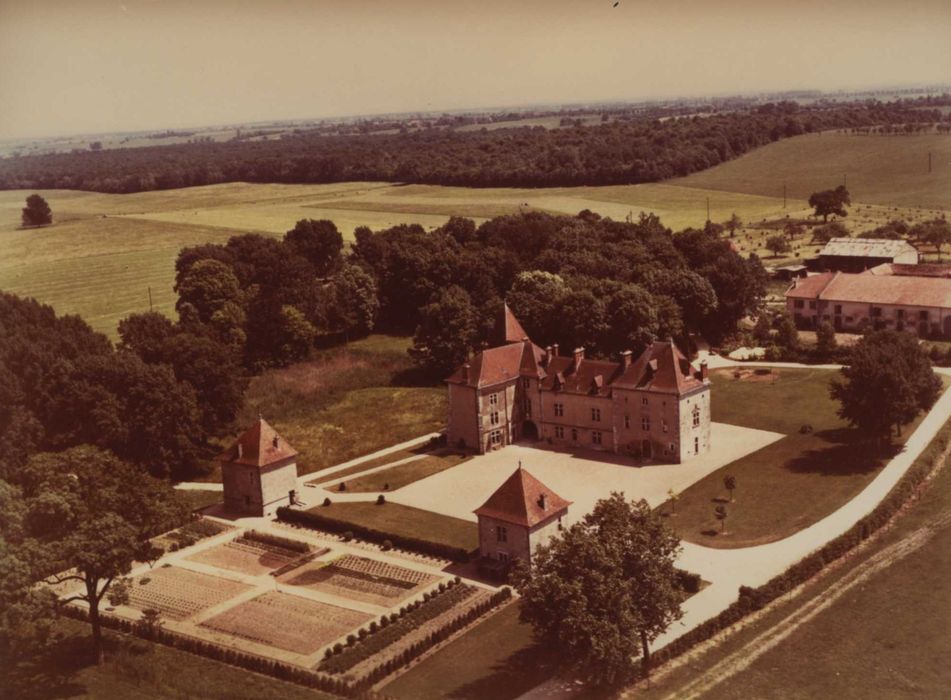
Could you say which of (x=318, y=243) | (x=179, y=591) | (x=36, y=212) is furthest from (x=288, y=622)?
(x=36, y=212)

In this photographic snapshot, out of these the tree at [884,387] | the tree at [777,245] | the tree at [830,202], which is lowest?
the tree at [884,387]

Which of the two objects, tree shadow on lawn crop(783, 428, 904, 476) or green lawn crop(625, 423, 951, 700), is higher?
tree shadow on lawn crop(783, 428, 904, 476)

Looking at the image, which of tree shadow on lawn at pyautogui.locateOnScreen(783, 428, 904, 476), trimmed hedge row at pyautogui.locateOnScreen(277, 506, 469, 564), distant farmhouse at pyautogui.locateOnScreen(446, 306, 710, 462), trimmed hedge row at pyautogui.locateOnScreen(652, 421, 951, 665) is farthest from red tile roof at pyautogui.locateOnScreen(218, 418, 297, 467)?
tree shadow on lawn at pyautogui.locateOnScreen(783, 428, 904, 476)

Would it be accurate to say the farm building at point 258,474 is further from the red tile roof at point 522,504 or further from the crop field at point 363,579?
the red tile roof at point 522,504

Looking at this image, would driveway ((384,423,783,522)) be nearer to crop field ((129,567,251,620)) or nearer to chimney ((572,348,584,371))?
chimney ((572,348,584,371))

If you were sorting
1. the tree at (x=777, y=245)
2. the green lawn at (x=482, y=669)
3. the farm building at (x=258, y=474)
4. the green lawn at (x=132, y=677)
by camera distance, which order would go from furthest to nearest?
the tree at (x=777, y=245) < the farm building at (x=258, y=474) < the green lawn at (x=132, y=677) < the green lawn at (x=482, y=669)

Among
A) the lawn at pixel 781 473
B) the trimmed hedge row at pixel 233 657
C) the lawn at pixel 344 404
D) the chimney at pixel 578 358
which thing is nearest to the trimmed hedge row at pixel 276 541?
the trimmed hedge row at pixel 233 657
